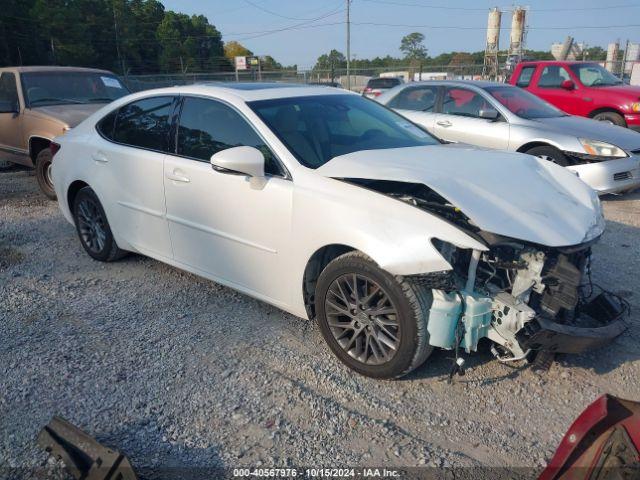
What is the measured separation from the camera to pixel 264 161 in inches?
131

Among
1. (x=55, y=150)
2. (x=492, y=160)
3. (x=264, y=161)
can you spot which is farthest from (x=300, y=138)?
(x=55, y=150)

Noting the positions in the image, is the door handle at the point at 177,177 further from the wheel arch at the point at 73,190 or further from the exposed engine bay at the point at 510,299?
the exposed engine bay at the point at 510,299

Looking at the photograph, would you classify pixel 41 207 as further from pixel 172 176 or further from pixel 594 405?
pixel 594 405

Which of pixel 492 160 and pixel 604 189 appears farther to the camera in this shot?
pixel 604 189

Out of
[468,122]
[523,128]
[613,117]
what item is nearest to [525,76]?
[613,117]

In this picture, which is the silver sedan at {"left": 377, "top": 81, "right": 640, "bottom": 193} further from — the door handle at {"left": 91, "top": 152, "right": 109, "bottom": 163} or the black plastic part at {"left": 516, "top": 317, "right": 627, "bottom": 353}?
the door handle at {"left": 91, "top": 152, "right": 109, "bottom": 163}

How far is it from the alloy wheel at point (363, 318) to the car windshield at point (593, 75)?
378 inches

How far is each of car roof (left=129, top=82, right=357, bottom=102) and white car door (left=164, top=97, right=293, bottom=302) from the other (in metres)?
0.12

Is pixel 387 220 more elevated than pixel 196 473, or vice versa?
pixel 387 220

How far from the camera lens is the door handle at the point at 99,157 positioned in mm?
4449

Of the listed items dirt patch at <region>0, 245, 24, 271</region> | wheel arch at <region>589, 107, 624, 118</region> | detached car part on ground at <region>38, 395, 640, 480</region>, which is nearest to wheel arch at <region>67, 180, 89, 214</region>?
dirt patch at <region>0, 245, 24, 271</region>

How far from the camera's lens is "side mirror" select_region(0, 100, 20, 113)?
7.46m

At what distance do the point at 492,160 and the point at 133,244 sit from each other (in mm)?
2925

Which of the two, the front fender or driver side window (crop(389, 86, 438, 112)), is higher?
driver side window (crop(389, 86, 438, 112))
